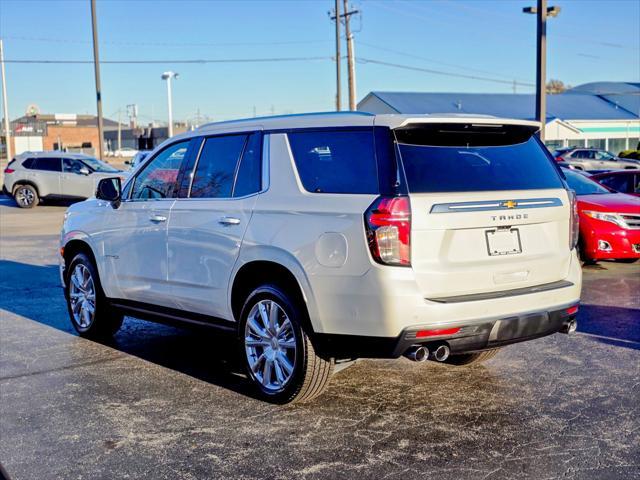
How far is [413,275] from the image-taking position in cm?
481

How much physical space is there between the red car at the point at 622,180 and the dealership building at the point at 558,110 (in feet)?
141

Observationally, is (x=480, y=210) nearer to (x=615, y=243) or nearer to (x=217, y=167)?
(x=217, y=167)

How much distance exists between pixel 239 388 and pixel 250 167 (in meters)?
1.64

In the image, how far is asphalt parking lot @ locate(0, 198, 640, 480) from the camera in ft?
14.4

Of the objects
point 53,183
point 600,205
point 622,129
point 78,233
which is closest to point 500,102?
point 622,129

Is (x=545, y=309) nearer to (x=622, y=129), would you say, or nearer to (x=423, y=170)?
(x=423, y=170)

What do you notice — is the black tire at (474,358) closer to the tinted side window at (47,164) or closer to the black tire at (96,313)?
the black tire at (96,313)

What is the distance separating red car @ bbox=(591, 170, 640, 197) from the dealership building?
42882mm

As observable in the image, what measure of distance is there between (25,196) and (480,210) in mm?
23639

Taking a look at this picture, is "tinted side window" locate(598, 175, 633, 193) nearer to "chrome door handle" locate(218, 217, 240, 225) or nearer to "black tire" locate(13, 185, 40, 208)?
"chrome door handle" locate(218, 217, 240, 225)

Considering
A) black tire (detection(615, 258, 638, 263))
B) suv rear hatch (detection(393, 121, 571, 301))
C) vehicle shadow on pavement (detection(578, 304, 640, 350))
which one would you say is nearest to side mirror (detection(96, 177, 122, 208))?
suv rear hatch (detection(393, 121, 571, 301))

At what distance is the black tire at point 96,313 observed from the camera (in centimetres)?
748

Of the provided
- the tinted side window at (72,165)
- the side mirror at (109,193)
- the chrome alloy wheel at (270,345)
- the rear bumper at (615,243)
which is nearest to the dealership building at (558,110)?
the tinted side window at (72,165)

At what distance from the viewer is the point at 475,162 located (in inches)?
207
